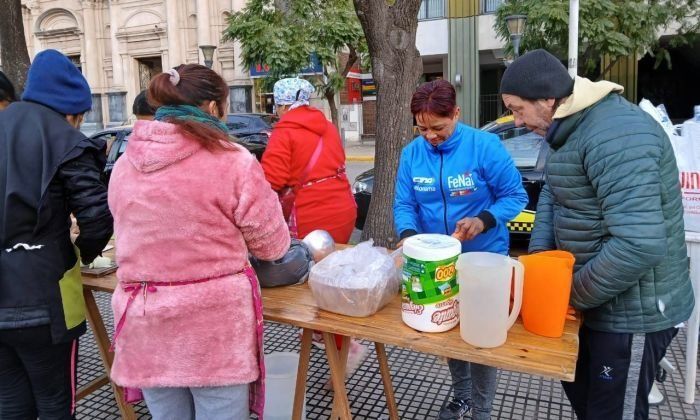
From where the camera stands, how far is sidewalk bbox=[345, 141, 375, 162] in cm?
1766

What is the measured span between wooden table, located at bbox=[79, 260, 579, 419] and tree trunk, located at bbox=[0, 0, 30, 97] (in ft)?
21.8

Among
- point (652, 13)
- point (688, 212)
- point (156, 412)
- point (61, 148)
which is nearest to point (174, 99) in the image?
point (61, 148)

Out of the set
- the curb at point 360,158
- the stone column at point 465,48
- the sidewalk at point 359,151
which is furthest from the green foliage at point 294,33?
the stone column at point 465,48

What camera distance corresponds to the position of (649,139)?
1.67 metres

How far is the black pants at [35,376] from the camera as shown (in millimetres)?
2199

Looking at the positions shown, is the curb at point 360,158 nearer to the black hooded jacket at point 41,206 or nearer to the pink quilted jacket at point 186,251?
the black hooded jacket at point 41,206

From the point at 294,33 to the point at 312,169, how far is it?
1042cm

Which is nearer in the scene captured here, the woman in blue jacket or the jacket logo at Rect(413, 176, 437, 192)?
the woman in blue jacket

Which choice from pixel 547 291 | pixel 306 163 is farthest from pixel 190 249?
pixel 306 163

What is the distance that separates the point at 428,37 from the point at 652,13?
8093mm

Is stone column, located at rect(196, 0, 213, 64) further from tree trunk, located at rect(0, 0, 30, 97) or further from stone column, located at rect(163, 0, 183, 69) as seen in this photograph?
tree trunk, located at rect(0, 0, 30, 97)

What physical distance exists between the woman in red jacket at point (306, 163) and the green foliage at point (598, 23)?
1017 cm

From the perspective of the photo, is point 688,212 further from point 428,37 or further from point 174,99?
point 428,37

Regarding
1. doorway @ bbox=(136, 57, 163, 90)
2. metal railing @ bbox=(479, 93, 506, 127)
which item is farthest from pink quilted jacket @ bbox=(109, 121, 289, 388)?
doorway @ bbox=(136, 57, 163, 90)
